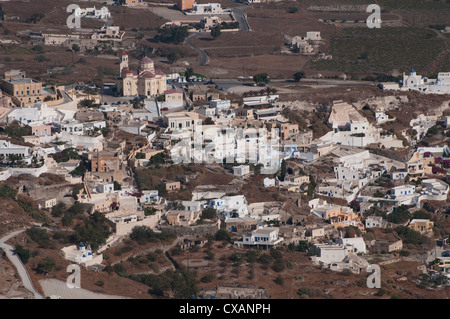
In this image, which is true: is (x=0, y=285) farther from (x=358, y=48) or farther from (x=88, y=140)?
(x=358, y=48)

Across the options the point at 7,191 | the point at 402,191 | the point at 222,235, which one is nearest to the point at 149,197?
the point at 222,235

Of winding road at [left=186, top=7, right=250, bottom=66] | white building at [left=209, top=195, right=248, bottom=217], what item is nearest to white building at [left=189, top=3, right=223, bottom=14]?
winding road at [left=186, top=7, right=250, bottom=66]

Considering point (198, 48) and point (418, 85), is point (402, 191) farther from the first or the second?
point (198, 48)

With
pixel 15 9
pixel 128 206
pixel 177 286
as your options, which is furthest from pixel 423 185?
pixel 15 9

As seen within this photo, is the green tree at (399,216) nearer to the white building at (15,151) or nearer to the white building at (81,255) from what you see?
the white building at (81,255)

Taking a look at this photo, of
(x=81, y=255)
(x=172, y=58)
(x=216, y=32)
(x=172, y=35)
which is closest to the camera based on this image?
(x=81, y=255)

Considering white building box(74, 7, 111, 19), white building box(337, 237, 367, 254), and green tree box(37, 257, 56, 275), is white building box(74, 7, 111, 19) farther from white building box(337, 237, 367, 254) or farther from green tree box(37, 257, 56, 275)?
green tree box(37, 257, 56, 275)

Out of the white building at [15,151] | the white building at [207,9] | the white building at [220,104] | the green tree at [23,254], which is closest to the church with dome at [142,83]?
the white building at [220,104]
